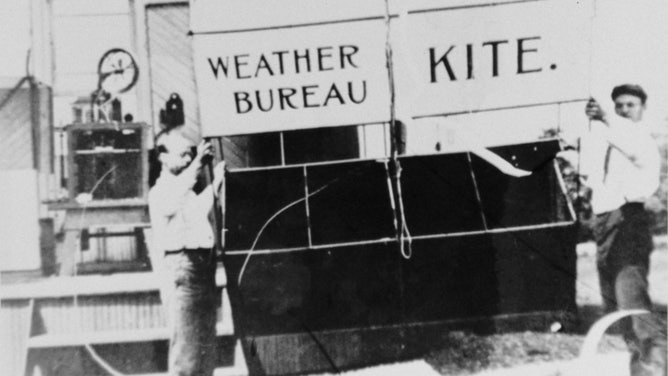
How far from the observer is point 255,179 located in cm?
303

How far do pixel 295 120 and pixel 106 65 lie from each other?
908 mm

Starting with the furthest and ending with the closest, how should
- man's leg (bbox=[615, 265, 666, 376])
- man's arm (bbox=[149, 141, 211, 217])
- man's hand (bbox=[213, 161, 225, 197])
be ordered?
man's hand (bbox=[213, 161, 225, 197]) < man's arm (bbox=[149, 141, 211, 217]) < man's leg (bbox=[615, 265, 666, 376])

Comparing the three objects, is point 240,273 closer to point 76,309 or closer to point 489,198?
point 76,309

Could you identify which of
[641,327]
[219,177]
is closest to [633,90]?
[641,327]

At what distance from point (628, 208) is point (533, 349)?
2.47 feet

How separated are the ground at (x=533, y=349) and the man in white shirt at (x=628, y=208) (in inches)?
3.3

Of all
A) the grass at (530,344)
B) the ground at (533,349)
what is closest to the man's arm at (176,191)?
the ground at (533,349)

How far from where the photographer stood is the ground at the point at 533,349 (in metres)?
2.60

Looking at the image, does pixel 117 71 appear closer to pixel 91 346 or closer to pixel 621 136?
pixel 91 346

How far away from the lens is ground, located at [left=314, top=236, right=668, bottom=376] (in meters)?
2.60

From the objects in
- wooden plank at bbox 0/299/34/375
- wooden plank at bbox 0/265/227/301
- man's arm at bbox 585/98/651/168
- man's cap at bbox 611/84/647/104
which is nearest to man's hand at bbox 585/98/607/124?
man's arm at bbox 585/98/651/168

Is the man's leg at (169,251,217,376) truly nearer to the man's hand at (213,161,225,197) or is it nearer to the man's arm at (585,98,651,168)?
the man's hand at (213,161,225,197)

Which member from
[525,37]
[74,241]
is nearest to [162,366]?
[74,241]

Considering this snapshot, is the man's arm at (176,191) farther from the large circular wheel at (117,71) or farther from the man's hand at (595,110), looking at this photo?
the man's hand at (595,110)
